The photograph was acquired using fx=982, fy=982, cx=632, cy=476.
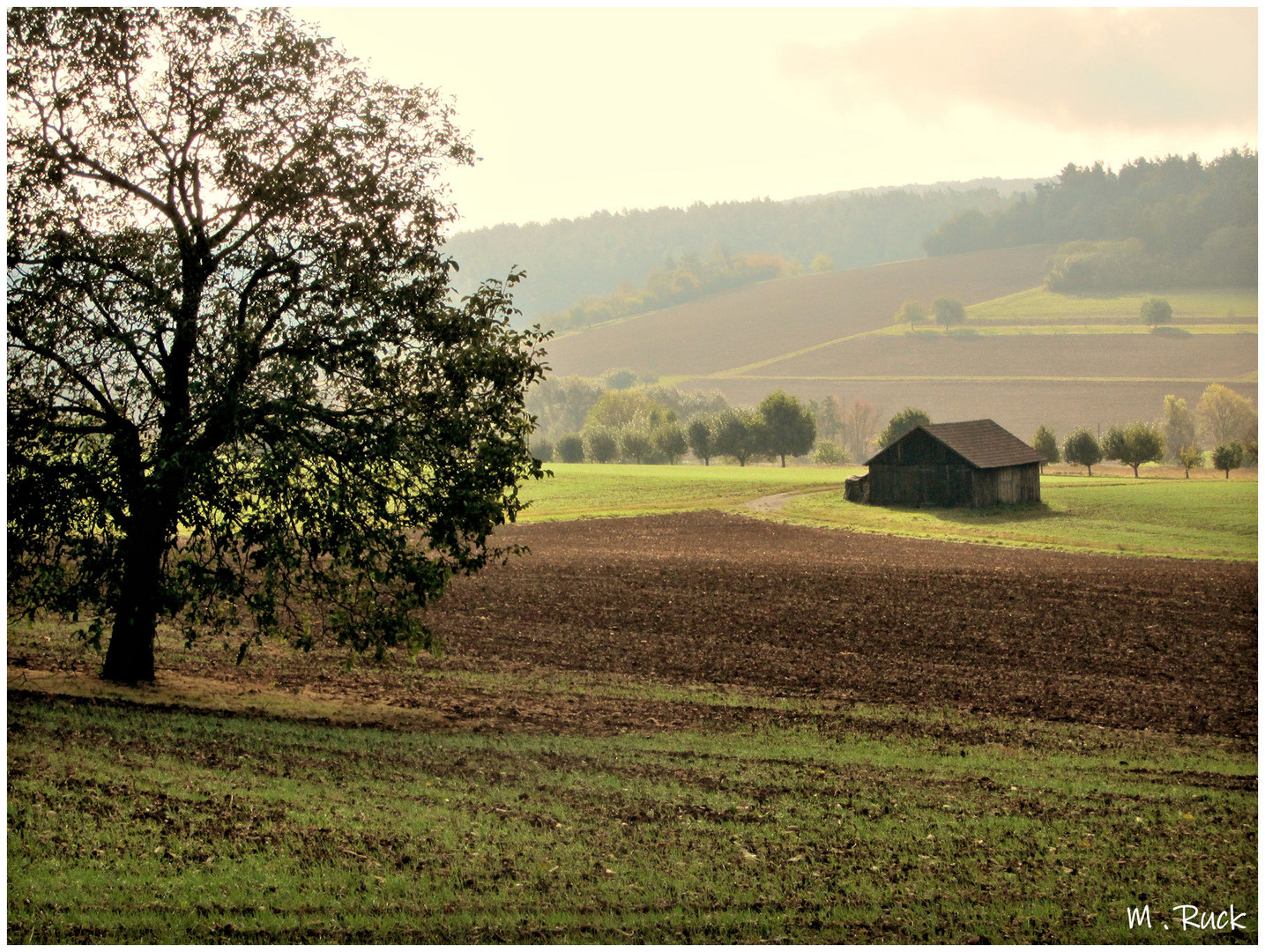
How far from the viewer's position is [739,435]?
104m

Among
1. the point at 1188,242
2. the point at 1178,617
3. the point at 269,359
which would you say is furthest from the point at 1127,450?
the point at 1188,242

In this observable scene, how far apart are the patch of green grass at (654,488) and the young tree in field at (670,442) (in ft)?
49.3

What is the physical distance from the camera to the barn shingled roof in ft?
193

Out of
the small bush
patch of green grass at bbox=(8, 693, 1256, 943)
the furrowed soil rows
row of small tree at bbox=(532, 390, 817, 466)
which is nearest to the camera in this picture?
patch of green grass at bbox=(8, 693, 1256, 943)

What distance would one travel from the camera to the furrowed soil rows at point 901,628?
19266 mm

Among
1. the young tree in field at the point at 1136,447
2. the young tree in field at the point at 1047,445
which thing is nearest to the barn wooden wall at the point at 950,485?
the young tree in field at the point at 1136,447

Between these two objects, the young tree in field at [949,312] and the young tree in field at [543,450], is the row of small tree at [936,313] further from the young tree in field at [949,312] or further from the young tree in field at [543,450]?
the young tree in field at [543,450]

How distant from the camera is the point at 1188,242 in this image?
497 ft

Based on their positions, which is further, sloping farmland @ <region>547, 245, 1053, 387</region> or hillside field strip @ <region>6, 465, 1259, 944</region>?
sloping farmland @ <region>547, 245, 1053, 387</region>

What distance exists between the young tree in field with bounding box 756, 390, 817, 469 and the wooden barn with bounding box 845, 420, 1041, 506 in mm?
39353

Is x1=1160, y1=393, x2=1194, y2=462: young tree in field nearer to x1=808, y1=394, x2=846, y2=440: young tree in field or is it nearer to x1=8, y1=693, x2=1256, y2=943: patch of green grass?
x1=808, y1=394, x2=846, y2=440: young tree in field

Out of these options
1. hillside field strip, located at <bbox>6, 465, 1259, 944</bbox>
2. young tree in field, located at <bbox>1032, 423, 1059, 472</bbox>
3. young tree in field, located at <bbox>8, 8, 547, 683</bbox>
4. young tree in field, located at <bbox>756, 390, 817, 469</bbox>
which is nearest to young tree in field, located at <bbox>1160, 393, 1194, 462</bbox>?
young tree in field, located at <bbox>1032, 423, 1059, 472</bbox>

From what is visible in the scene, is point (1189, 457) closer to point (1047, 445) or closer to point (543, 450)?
point (1047, 445)

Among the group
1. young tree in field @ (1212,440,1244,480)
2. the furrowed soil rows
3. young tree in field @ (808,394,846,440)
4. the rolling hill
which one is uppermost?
the rolling hill
